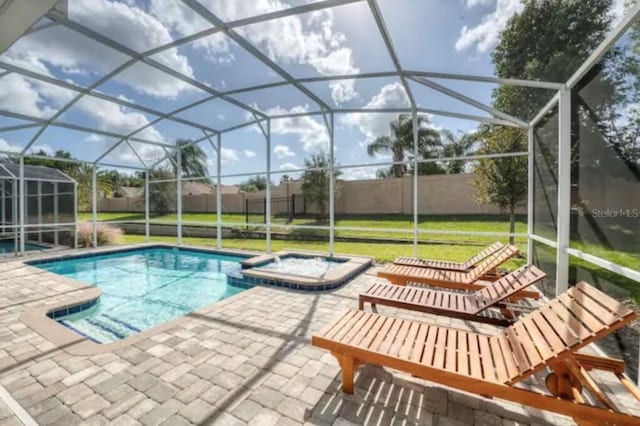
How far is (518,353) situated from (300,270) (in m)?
5.17

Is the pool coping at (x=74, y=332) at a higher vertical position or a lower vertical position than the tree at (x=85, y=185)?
lower

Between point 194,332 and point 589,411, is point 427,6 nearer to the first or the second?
point 589,411

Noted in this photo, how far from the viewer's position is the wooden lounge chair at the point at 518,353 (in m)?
2.01

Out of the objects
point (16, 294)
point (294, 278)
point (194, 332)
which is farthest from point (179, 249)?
point (194, 332)

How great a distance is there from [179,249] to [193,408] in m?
8.89

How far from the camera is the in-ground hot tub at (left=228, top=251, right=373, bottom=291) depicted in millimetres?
5688

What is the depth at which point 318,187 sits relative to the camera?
15.9 metres

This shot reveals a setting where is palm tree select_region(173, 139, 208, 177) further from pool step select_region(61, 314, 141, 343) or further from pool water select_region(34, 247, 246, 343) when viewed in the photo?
pool step select_region(61, 314, 141, 343)

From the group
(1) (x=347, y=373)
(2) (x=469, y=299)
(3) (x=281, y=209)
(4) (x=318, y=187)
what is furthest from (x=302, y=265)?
(3) (x=281, y=209)

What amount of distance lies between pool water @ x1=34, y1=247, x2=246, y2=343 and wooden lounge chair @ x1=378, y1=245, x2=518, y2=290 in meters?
3.37

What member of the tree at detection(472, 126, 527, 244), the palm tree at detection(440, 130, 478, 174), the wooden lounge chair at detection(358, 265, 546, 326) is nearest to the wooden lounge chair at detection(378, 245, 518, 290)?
the wooden lounge chair at detection(358, 265, 546, 326)

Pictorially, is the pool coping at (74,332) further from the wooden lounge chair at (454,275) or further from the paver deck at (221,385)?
the wooden lounge chair at (454,275)

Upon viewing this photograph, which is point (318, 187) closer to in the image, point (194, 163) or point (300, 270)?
point (300, 270)

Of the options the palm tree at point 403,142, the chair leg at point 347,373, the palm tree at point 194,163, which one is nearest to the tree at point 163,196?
the palm tree at point 194,163
